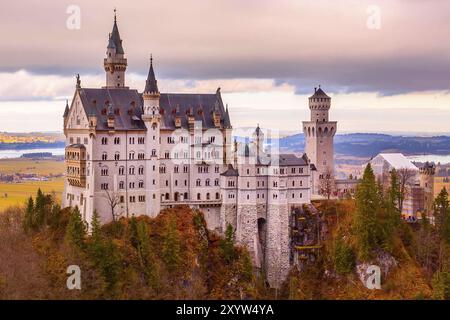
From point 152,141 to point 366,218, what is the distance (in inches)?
→ 1097

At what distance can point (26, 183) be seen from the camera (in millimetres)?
168375

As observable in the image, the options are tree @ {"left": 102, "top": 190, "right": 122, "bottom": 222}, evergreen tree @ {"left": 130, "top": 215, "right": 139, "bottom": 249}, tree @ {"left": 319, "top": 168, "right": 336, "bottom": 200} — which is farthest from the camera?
tree @ {"left": 319, "top": 168, "right": 336, "bottom": 200}

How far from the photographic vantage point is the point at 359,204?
110 meters

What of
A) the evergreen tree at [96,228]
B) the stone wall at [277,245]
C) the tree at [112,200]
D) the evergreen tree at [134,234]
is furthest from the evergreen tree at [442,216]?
the evergreen tree at [96,228]

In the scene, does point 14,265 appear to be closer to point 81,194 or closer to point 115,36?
point 81,194

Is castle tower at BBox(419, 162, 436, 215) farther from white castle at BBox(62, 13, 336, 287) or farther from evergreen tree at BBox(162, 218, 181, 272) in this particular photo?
evergreen tree at BBox(162, 218, 181, 272)

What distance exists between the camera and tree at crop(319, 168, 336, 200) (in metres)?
128

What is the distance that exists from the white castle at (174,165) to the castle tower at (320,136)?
1411cm

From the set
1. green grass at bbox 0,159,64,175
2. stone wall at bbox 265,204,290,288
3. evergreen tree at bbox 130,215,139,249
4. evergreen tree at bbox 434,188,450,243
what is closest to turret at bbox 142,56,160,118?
evergreen tree at bbox 130,215,139,249

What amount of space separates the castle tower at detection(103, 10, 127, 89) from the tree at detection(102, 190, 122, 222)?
16146mm

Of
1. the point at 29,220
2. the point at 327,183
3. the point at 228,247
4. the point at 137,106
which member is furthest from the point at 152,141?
→ the point at 327,183

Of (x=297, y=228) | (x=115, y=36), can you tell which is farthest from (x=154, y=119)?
(x=297, y=228)

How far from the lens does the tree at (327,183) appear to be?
12801 centimetres

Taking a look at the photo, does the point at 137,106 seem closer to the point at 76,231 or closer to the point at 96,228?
the point at 96,228
